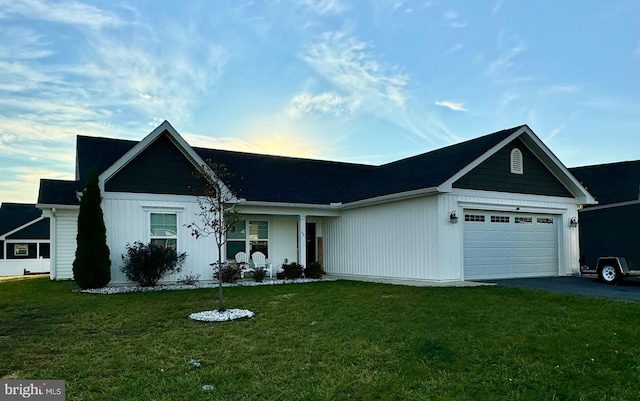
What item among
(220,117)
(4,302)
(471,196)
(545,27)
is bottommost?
(4,302)

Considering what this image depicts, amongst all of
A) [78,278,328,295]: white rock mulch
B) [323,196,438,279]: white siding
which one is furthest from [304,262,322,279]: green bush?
[323,196,438,279]: white siding

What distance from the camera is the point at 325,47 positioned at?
15.4m

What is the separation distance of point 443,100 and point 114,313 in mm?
13148

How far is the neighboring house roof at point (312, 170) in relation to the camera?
14492 millimetres

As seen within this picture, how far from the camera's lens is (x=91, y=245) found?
13039 millimetres

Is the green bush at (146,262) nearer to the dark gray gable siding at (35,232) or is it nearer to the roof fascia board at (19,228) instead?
the dark gray gable siding at (35,232)

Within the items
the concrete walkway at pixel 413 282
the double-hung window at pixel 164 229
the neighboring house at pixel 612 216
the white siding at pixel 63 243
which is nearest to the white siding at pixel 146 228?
the double-hung window at pixel 164 229

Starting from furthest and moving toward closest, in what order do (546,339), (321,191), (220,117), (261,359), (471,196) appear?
1. (321,191)
2. (220,117)
3. (471,196)
4. (546,339)
5. (261,359)

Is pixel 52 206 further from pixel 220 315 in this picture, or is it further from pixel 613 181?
pixel 613 181

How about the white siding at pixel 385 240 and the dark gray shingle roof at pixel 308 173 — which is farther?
the dark gray shingle roof at pixel 308 173

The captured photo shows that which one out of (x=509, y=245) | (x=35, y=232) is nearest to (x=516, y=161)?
(x=509, y=245)

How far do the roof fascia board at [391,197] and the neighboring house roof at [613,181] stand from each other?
11.7 meters

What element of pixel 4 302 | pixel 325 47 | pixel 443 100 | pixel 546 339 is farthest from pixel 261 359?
pixel 443 100

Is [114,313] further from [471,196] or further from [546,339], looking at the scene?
[471,196]
